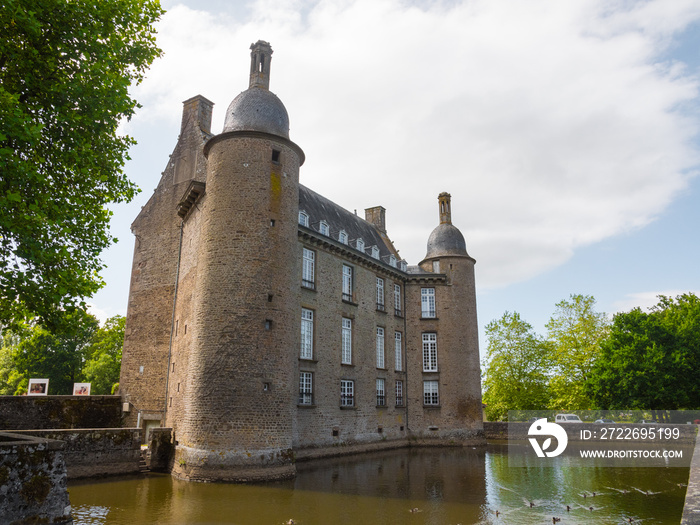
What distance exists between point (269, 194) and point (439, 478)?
1180 cm

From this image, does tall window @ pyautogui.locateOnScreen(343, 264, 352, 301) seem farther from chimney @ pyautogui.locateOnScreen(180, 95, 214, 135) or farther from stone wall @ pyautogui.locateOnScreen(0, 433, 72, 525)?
stone wall @ pyautogui.locateOnScreen(0, 433, 72, 525)

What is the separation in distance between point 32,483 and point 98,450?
8640mm

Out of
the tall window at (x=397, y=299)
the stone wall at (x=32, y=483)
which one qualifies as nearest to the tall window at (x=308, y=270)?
the tall window at (x=397, y=299)

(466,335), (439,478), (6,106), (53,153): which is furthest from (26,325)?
(466,335)

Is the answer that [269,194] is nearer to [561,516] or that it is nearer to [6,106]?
[6,106]

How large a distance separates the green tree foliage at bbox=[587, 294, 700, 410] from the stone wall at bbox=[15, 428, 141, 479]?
85.9 feet

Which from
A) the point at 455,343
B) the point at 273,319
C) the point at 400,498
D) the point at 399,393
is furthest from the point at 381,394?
the point at 400,498

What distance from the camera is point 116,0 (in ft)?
38.8

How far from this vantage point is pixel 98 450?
1673cm

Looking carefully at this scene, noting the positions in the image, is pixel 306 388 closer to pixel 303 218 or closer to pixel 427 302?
pixel 303 218

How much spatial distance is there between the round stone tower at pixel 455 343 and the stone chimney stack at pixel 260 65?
16.4m

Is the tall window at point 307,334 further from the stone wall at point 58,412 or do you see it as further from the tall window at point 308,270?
the stone wall at point 58,412

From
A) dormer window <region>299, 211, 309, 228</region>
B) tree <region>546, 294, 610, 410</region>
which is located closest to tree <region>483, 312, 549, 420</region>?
tree <region>546, 294, 610, 410</region>

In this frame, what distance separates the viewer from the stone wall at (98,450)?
1596 cm
